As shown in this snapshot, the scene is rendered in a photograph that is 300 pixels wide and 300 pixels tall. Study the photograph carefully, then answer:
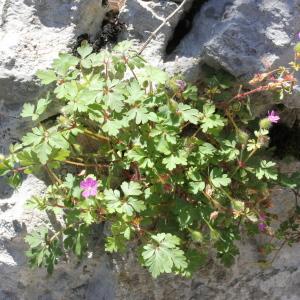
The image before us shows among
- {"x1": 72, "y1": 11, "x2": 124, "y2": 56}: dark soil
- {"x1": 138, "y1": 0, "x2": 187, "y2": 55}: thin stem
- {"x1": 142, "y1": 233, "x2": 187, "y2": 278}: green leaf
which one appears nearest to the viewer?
{"x1": 142, "y1": 233, "x2": 187, "y2": 278}: green leaf

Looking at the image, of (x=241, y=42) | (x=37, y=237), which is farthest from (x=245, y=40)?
(x=37, y=237)

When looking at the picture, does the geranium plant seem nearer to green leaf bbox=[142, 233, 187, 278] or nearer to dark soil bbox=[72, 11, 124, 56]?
green leaf bbox=[142, 233, 187, 278]

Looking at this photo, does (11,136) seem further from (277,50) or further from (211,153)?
(277,50)

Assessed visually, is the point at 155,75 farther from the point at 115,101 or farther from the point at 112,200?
the point at 112,200

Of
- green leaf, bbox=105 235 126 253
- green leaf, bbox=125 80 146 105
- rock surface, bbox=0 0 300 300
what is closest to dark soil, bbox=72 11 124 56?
rock surface, bbox=0 0 300 300

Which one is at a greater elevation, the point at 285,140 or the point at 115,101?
the point at 115,101

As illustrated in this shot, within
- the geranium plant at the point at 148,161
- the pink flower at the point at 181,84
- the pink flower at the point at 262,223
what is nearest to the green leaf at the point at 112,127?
the geranium plant at the point at 148,161

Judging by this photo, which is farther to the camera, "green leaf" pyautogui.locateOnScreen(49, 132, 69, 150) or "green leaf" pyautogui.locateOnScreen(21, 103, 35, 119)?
"green leaf" pyautogui.locateOnScreen(21, 103, 35, 119)
